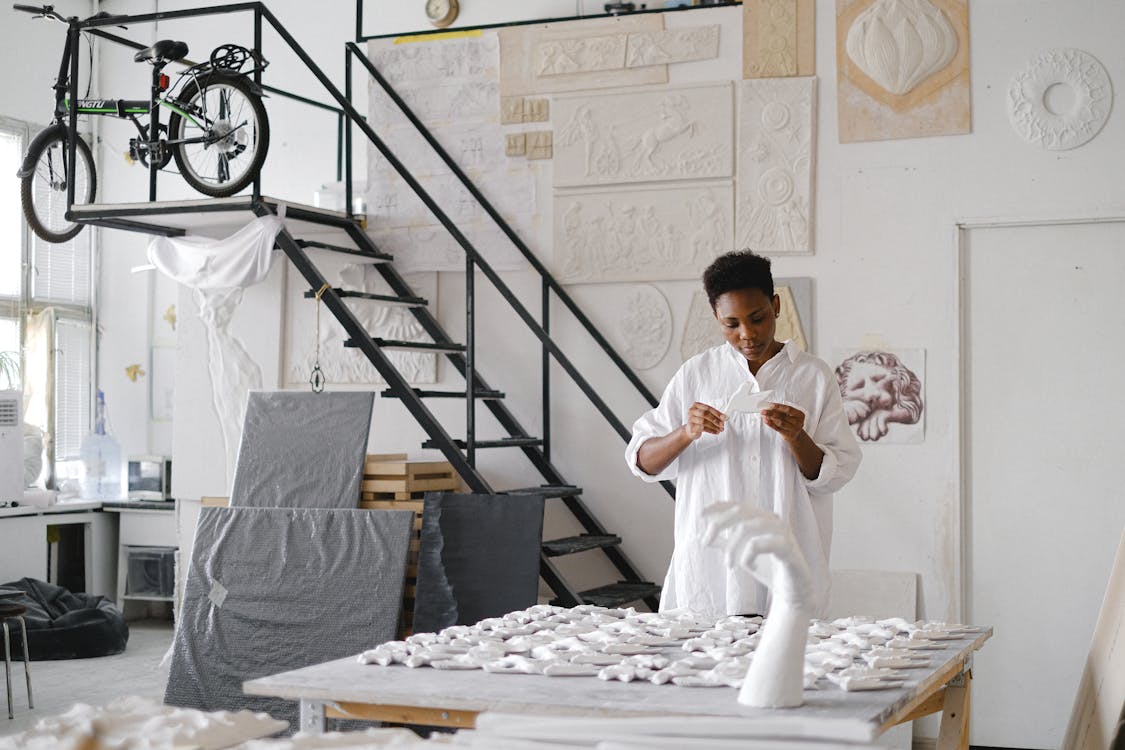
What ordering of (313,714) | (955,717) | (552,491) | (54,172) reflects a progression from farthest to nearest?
(54,172) < (552,491) < (955,717) < (313,714)

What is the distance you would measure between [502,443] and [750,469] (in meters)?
2.71

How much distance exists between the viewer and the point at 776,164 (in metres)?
6.12

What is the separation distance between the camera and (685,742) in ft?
6.51

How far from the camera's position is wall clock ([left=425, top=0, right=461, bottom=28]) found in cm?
709

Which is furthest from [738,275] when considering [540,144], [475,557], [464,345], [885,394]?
[464,345]

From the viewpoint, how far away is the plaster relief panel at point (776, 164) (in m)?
6.07

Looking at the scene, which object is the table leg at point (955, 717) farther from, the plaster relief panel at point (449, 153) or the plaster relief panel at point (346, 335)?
the plaster relief panel at point (346, 335)

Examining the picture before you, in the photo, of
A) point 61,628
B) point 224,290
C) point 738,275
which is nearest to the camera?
point 738,275

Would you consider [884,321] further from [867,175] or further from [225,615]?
[225,615]

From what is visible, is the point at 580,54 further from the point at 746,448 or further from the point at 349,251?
the point at 746,448

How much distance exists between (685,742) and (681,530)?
1748 millimetres

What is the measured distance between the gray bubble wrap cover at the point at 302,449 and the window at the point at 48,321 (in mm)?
3326

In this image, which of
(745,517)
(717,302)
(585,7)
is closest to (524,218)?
(585,7)

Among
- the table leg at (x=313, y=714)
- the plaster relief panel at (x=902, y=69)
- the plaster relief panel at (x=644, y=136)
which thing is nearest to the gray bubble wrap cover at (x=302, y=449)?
the plaster relief panel at (x=644, y=136)
